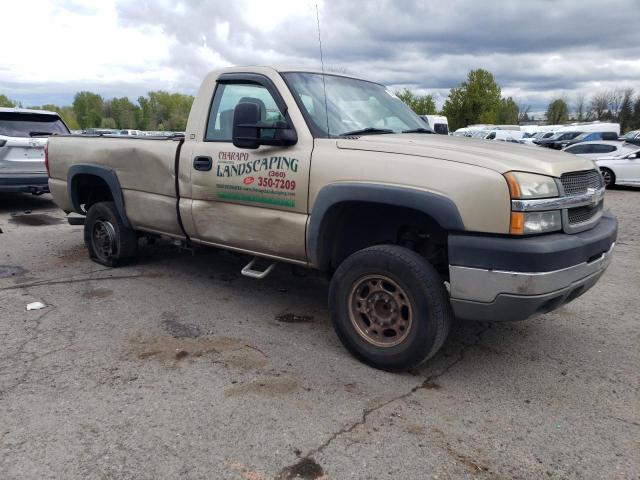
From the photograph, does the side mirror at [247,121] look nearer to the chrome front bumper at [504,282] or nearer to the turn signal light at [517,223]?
the chrome front bumper at [504,282]

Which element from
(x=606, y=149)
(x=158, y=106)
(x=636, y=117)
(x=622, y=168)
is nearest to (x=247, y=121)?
(x=622, y=168)

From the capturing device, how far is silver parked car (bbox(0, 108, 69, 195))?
9305mm

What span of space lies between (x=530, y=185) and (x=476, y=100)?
68057mm

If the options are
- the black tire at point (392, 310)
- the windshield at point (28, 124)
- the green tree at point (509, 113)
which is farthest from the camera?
the green tree at point (509, 113)

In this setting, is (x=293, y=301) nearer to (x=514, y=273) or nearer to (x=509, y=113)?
(x=514, y=273)

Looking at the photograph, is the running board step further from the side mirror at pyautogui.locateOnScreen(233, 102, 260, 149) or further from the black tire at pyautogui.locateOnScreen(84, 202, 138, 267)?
the black tire at pyautogui.locateOnScreen(84, 202, 138, 267)

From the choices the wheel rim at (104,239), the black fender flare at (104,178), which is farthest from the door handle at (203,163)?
the wheel rim at (104,239)

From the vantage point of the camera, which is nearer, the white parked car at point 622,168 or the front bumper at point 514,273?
the front bumper at point 514,273

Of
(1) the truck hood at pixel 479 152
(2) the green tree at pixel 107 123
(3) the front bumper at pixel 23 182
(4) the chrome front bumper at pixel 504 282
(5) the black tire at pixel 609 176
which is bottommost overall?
(5) the black tire at pixel 609 176

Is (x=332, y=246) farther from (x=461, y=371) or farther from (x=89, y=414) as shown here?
(x=89, y=414)

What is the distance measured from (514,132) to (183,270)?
3956cm

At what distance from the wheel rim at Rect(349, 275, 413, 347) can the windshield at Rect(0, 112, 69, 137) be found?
829 cm

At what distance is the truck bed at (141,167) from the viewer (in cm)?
491

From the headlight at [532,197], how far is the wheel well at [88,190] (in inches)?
172
